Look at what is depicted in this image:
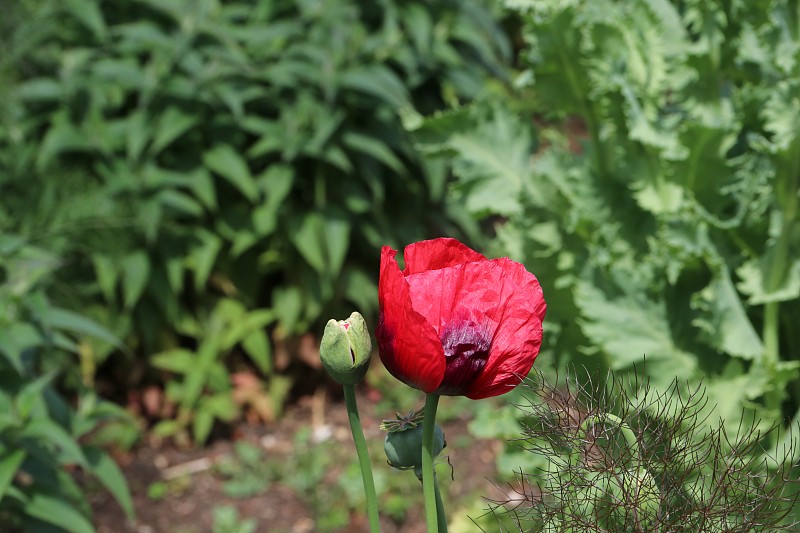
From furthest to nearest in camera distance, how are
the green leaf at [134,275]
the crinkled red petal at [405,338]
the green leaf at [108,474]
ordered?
the green leaf at [134,275]
the green leaf at [108,474]
the crinkled red petal at [405,338]

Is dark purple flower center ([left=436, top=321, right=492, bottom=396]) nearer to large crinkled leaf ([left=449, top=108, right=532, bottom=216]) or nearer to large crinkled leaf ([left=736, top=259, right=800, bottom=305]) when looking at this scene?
large crinkled leaf ([left=736, top=259, right=800, bottom=305])

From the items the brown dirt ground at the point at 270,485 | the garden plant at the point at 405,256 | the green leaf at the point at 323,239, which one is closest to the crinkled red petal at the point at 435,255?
the garden plant at the point at 405,256

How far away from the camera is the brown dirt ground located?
11.6ft

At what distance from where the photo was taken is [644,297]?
212cm

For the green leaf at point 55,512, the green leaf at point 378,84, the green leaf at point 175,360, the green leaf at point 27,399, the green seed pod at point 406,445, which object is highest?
the green seed pod at point 406,445

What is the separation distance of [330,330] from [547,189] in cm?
172

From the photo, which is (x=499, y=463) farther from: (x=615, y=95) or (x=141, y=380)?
(x=141, y=380)

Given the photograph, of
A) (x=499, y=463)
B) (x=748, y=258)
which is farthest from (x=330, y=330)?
(x=499, y=463)

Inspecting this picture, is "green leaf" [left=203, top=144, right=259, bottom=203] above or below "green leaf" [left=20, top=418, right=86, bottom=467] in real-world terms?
above

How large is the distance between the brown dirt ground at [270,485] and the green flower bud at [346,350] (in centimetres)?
250

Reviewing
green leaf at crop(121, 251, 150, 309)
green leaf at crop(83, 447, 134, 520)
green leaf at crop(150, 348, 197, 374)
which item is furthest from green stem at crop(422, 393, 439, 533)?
green leaf at crop(150, 348, 197, 374)

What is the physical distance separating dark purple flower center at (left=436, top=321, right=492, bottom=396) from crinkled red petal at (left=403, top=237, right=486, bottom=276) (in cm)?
7

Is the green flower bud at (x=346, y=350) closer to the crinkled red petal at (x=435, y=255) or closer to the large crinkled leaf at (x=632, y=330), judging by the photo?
the crinkled red petal at (x=435, y=255)

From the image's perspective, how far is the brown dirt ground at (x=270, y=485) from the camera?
3.53 meters
